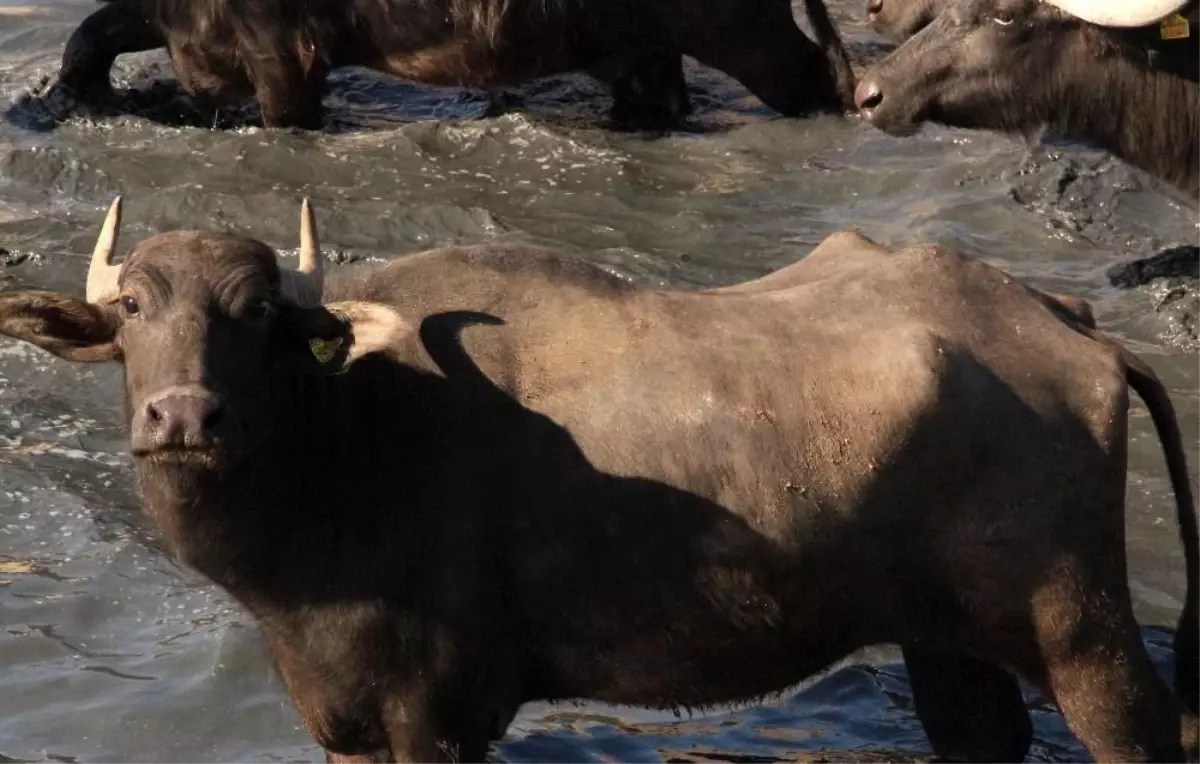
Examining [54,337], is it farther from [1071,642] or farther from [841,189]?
[841,189]

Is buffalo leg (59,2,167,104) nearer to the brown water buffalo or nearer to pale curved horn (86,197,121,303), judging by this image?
pale curved horn (86,197,121,303)

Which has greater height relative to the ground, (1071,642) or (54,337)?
(54,337)

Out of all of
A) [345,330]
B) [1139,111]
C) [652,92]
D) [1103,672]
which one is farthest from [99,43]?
[1103,672]

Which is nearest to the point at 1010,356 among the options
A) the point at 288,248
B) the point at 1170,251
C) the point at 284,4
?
the point at 1170,251

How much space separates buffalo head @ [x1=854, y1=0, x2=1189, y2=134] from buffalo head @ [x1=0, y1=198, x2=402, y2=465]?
15.7ft

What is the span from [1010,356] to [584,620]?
1.37m

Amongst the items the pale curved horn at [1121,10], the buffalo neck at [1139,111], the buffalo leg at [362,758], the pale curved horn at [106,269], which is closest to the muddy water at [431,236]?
the buffalo neck at [1139,111]

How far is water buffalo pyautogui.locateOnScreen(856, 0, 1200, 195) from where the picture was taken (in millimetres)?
9344

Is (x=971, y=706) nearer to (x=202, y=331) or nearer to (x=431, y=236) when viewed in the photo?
(x=202, y=331)

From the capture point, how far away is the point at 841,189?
1164cm

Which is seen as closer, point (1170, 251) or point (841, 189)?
point (1170, 251)

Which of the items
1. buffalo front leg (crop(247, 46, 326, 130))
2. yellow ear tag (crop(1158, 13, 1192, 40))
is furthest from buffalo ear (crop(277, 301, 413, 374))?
buffalo front leg (crop(247, 46, 326, 130))

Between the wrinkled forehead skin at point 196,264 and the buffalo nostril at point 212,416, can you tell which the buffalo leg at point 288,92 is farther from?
the buffalo nostril at point 212,416

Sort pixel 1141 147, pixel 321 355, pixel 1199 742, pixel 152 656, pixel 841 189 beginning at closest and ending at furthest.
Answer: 1. pixel 321 355
2. pixel 1199 742
3. pixel 152 656
4. pixel 1141 147
5. pixel 841 189
